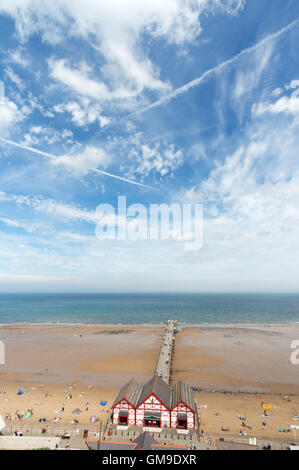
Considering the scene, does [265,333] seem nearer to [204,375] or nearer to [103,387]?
[204,375]

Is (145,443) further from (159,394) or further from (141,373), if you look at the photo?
(141,373)

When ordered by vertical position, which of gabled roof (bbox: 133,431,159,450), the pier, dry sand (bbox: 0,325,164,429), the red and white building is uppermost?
gabled roof (bbox: 133,431,159,450)

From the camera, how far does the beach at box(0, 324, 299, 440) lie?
2859 centimetres

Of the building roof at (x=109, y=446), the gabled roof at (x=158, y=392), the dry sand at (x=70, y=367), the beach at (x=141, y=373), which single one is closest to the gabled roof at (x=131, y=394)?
the gabled roof at (x=158, y=392)

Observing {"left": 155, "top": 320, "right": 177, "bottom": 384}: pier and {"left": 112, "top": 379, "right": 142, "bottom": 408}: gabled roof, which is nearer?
{"left": 112, "top": 379, "right": 142, "bottom": 408}: gabled roof

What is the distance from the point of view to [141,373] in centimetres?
4134

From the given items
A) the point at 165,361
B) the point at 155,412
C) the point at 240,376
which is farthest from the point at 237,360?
the point at 155,412

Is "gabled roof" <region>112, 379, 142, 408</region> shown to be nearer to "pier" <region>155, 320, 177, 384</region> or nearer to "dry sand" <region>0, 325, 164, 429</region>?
"dry sand" <region>0, 325, 164, 429</region>

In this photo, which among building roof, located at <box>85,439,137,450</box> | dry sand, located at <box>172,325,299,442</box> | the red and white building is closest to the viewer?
building roof, located at <box>85,439,137,450</box>

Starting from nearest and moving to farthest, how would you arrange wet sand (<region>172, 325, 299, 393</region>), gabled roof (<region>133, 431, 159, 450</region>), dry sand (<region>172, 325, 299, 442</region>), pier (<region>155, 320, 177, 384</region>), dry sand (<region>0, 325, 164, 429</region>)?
1. gabled roof (<region>133, 431, 159, 450</region>)
2. dry sand (<region>172, 325, 299, 442</region>)
3. dry sand (<region>0, 325, 164, 429</region>)
4. wet sand (<region>172, 325, 299, 393</region>)
5. pier (<region>155, 320, 177, 384</region>)

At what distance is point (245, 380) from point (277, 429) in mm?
12758

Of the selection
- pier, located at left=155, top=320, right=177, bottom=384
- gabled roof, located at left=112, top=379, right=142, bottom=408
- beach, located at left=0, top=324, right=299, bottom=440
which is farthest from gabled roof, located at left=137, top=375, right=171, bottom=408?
pier, located at left=155, top=320, right=177, bottom=384

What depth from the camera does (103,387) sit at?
36281mm

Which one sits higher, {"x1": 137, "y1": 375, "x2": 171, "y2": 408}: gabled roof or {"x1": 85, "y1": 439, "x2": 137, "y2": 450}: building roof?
{"x1": 137, "y1": 375, "x2": 171, "y2": 408}: gabled roof
